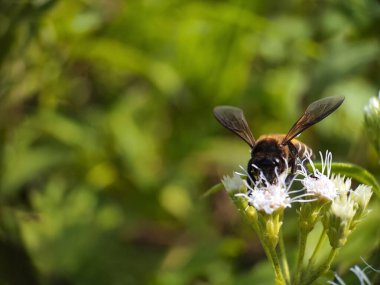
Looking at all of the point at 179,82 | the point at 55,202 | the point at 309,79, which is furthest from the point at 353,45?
the point at 55,202

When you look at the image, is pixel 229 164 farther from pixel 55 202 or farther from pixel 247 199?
pixel 247 199

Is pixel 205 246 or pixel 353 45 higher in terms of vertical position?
pixel 353 45

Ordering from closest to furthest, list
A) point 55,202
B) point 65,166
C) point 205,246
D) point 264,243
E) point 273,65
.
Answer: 1. point 264,243
2. point 205,246
3. point 55,202
4. point 65,166
5. point 273,65

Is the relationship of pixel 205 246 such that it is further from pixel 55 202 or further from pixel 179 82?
pixel 179 82

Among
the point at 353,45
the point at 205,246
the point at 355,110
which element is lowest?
the point at 205,246

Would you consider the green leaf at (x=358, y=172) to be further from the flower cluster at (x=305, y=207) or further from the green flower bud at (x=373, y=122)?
the green flower bud at (x=373, y=122)

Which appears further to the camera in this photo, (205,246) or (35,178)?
(35,178)

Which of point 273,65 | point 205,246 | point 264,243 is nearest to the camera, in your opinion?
point 264,243

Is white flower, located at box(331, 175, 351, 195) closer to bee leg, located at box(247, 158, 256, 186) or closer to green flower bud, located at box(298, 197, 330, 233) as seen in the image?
green flower bud, located at box(298, 197, 330, 233)
